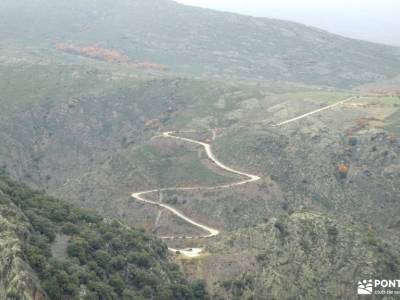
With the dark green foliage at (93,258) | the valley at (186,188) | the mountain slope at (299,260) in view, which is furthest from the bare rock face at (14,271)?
the mountain slope at (299,260)

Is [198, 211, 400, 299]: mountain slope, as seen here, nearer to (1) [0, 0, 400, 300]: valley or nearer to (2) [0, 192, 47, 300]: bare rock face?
(1) [0, 0, 400, 300]: valley

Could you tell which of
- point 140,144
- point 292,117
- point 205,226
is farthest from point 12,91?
point 205,226

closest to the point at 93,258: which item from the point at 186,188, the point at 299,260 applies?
the point at 299,260

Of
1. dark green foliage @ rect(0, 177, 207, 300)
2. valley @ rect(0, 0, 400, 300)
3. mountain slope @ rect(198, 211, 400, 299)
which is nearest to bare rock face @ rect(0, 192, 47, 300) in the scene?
valley @ rect(0, 0, 400, 300)

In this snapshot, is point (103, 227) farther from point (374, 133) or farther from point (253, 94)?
point (253, 94)

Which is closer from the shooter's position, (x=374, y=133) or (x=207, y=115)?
(x=374, y=133)

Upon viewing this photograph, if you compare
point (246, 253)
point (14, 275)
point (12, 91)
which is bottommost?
point (12, 91)
